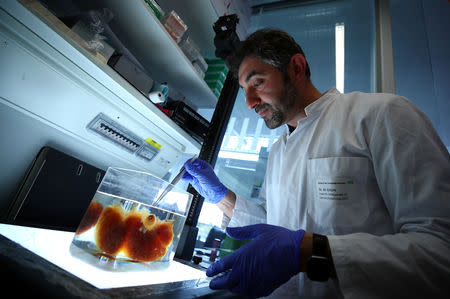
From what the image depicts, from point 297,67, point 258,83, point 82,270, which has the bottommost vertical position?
point 82,270

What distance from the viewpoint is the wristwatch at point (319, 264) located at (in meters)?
0.61

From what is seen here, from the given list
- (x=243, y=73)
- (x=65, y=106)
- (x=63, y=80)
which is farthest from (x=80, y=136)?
(x=243, y=73)

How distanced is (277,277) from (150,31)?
1.56 m

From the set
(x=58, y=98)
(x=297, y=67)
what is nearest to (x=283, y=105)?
(x=297, y=67)

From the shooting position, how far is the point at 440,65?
2.57 meters

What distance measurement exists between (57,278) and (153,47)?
156 cm

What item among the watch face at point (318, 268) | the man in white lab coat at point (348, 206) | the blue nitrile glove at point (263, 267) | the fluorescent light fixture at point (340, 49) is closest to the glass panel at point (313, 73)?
the fluorescent light fixture at point (340, 49)

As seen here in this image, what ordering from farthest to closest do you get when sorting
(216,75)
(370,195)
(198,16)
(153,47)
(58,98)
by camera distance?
(216,75)
(198,16)
(153,47)
(58,98)
(370,195)

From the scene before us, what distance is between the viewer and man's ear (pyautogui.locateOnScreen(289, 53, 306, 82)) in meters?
1.36

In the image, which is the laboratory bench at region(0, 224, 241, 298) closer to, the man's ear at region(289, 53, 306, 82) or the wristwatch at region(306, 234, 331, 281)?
the wristwatch at region(306, 234, 331, 281)

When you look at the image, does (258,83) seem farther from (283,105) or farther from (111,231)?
(111,231)

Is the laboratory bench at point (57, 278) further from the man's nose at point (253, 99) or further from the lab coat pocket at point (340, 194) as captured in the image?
the man's nose at point (253, 99)

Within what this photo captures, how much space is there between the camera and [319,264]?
24.2 inches

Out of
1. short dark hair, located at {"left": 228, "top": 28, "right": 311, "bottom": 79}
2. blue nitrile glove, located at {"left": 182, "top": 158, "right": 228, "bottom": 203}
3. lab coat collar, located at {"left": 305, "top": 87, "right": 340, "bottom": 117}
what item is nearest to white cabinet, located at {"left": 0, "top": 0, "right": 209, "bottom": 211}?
blue nitrile glove, located at {"left": 182, "top": 158, "right": 228, "bottom": 203}
